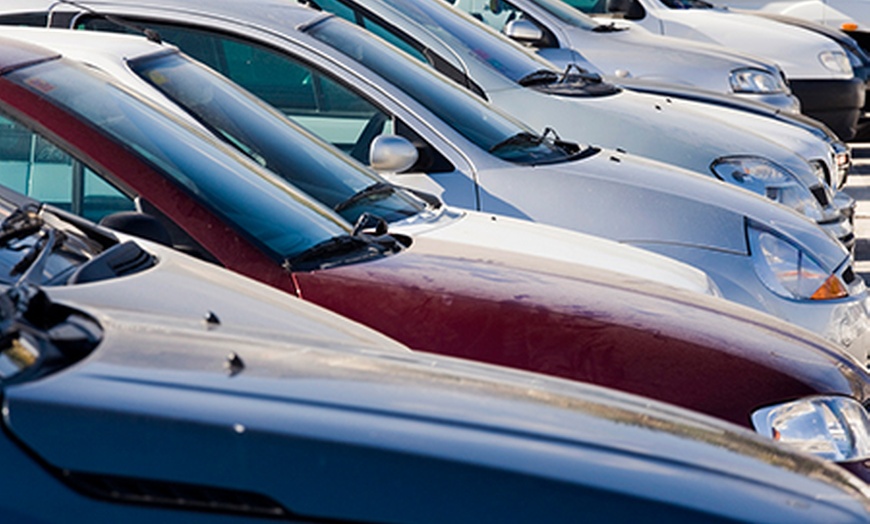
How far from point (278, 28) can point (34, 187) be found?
1806 mm

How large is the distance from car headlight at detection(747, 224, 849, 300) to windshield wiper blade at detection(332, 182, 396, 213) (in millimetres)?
1478

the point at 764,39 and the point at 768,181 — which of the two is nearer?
the point at 768,181

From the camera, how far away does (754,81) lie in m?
10.8

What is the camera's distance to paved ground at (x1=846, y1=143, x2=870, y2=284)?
31.0ft

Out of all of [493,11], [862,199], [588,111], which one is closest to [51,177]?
[588,111]

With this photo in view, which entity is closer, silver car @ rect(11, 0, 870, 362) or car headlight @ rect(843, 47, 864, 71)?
silver car @ rect(11, 0, 870, 362)

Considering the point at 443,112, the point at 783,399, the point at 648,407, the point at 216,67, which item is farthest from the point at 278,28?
the point at 648,407

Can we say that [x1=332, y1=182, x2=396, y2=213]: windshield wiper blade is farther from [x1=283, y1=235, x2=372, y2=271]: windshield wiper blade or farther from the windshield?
the windshield

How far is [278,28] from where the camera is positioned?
18.8 ft

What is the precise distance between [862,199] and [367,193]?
7.89 meters

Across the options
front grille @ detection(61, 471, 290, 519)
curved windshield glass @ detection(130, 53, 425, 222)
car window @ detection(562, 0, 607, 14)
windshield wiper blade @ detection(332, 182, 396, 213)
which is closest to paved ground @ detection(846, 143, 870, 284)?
car window @ detection(562, 0, 607, 14)

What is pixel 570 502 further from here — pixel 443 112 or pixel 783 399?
pixel 443 112

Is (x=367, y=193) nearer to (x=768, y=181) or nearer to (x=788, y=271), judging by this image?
(x=788, y=271)

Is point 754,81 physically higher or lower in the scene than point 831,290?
lower
